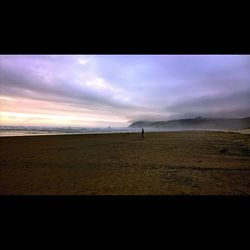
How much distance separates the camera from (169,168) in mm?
6480

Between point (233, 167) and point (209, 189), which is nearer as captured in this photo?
point (209, 189)
